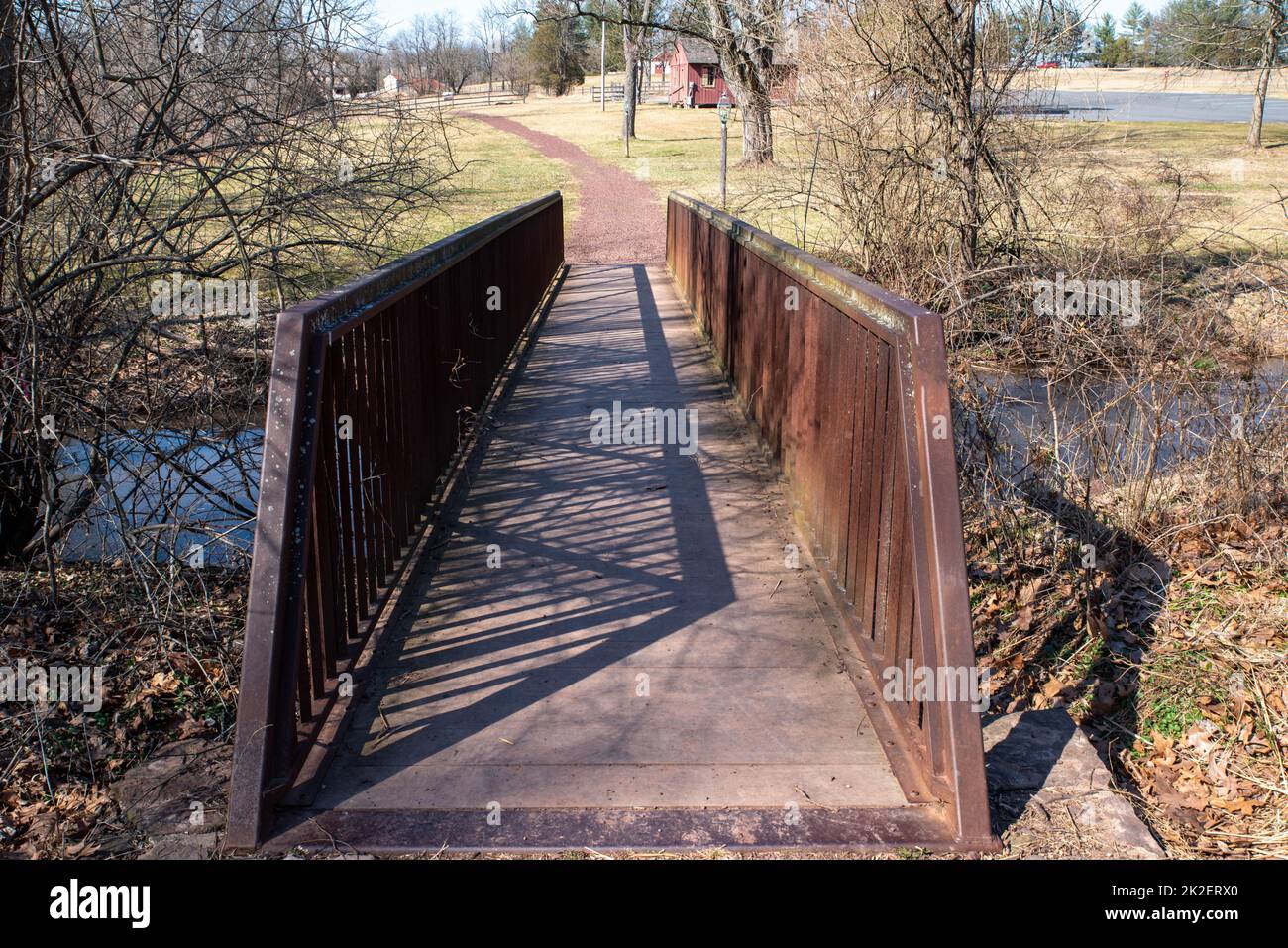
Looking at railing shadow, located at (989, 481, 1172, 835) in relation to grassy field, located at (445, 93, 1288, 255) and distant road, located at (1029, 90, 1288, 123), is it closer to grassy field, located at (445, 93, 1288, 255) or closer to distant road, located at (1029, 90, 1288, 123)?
grassy field, located at (445, 93, 1288, 255)

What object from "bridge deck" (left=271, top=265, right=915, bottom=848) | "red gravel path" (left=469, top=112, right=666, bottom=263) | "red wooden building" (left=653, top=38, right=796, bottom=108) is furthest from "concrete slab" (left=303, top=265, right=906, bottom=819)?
"red wooden building" (left=653, top=38, right=796, bottom=108)

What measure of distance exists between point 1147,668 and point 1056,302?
14.8 ft

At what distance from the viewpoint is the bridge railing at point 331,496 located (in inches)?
135

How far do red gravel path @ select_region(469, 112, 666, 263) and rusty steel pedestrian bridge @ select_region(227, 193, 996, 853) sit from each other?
12252 millimetres

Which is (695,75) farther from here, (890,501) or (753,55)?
(890,501)

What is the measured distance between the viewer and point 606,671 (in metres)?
4.47

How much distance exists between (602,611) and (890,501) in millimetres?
1544

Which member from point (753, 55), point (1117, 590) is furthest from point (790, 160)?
point (1117, 590)

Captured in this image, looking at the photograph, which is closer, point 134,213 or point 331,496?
point 331,496

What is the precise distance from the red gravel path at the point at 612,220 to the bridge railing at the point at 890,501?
13.0 m

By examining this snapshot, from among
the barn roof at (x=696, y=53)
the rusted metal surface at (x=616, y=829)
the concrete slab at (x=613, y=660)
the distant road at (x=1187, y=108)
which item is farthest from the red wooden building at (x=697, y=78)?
the rusted metal surface at (x=616, y=829)

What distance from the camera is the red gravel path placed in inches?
974

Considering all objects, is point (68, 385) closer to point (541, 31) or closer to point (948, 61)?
point (948, 61)

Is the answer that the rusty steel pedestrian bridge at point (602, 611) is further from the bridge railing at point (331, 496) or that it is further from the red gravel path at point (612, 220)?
the red gravel path at point (612, 220)
